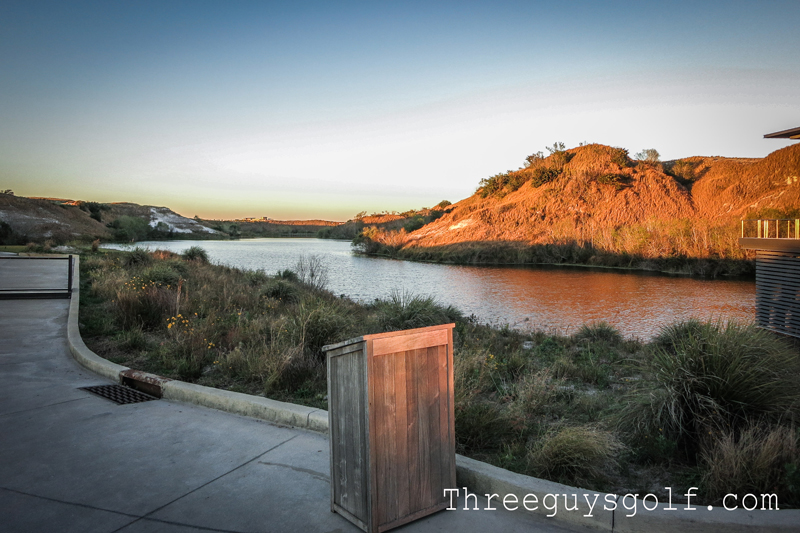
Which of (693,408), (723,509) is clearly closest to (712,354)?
(693,408)

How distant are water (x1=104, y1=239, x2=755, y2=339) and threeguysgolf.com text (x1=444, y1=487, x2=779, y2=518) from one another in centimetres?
1109

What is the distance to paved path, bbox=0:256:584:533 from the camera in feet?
10.4

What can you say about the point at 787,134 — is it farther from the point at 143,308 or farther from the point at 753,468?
the point at 143,308

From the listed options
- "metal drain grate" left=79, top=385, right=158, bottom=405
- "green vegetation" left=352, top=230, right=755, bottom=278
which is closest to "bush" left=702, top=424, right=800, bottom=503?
"metal drain grate" left=79, top=385, right=158, bottom=405

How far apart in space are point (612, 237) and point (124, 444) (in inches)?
1804

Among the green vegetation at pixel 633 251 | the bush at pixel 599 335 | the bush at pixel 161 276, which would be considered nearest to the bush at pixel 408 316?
the bush at pixel 599 335

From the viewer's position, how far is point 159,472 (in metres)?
3.85

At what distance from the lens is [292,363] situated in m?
6.57

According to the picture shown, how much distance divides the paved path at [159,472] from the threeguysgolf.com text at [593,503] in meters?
0.10

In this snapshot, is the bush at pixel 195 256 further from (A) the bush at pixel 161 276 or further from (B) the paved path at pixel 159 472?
(B) the paved path at pixel 159 472

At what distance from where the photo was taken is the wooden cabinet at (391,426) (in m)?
3.02

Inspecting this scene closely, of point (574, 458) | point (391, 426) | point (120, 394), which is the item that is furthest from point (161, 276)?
point (574, 458)

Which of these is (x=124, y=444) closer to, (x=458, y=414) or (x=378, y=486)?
(x=378, y=486)

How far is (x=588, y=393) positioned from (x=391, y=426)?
14.3ft
